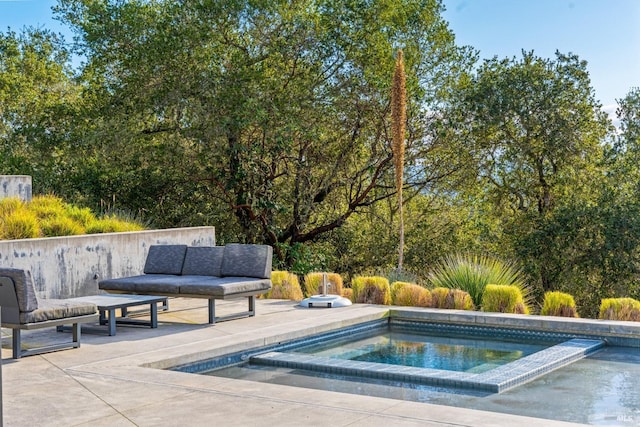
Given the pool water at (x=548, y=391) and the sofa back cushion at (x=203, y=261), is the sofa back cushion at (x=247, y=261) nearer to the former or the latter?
the sofa back cushion at (x=203, y=261)

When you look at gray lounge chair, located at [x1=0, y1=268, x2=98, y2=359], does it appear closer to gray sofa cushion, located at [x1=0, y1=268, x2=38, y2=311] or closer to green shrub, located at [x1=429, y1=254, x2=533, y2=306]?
gray sofa cushion, located at [x1=0, y1=268, x2=38, y2=311]

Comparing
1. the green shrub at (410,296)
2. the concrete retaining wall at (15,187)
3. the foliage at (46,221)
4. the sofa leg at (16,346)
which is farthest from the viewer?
the concrete retaining wall at (15,187)

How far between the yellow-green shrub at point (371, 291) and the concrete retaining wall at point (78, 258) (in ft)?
9.65

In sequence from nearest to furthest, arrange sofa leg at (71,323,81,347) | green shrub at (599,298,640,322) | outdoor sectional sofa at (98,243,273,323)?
sofa leg at (71,323,81,347) < outdoor sectional sofa at (98,243,273,323) < green shrub at (599,298,640,322)

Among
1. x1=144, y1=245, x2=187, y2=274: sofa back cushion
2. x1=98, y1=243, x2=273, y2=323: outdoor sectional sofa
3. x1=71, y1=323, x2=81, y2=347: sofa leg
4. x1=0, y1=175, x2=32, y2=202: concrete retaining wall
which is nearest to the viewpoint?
x1=71, y1=323, x2=81, y2=347: sofa leg

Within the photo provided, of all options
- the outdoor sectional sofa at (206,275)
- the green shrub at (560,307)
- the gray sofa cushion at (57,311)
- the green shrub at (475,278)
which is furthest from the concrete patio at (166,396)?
the green shrub at (560,307)

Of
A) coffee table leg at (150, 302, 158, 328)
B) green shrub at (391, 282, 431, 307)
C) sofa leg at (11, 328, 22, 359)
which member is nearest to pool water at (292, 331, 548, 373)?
green shrub at (391, 282, 431, 307)

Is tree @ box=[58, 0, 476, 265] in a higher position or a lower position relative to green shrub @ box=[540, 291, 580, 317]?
higher

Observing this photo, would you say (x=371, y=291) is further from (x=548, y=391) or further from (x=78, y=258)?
(x=548, y=391)

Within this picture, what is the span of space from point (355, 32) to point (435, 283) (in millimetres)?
6778

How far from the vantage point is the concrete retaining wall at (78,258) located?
9.29m

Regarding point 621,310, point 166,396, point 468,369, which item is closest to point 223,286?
point 468,369

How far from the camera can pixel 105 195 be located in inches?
687

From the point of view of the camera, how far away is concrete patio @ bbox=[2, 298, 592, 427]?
4.41m
